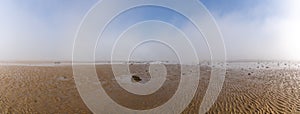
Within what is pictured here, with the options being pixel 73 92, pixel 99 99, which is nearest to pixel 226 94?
pixel 99 99

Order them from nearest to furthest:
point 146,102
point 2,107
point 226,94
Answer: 1. point 2,107
2. point 146,102
3. point 226,94

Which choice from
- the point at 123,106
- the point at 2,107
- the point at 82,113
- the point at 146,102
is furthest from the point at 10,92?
the point at 146,102

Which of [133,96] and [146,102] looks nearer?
[146,102]

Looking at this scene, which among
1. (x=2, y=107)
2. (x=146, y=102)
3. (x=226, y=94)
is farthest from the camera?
(x=226, y=94)

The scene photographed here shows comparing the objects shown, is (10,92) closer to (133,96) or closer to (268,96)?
(133,96)

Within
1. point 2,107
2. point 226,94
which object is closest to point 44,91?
point 2,107

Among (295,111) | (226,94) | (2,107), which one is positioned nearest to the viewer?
(295,111)

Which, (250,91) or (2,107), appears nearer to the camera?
(2,107)

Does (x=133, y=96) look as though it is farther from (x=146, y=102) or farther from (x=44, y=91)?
(x=44, y=91)
